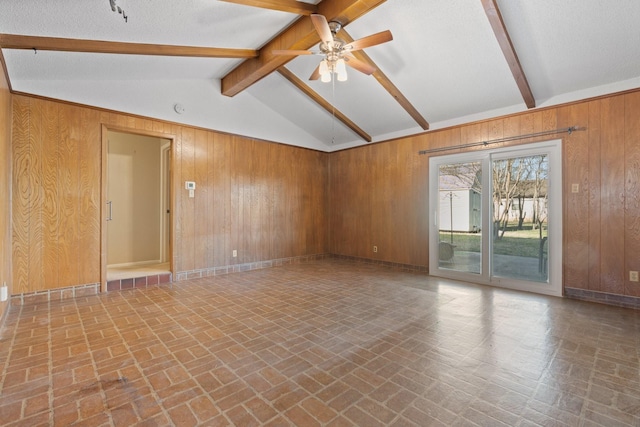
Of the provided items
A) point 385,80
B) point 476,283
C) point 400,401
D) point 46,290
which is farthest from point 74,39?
point 476,283

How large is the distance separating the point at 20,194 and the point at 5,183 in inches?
17.8

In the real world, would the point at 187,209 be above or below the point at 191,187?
below

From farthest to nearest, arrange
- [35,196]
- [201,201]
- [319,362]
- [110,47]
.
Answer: [201,201], [35,196], [110,47], [319,362]

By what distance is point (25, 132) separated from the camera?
3529mm

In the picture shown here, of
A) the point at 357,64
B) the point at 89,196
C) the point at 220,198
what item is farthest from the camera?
the point at 220,198

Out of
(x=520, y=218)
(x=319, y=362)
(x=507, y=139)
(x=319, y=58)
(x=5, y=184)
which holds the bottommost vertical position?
(x=319, y=362)

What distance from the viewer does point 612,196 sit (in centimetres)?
363

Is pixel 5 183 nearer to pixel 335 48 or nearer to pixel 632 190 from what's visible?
pixel 335 48

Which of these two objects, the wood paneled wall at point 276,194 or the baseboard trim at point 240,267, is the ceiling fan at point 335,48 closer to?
the wood paneled wall at point 276,194

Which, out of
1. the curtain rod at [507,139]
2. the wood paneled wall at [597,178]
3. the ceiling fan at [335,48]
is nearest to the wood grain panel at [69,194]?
the ceiling fan at [335,48]

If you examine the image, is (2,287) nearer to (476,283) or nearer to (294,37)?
(294,37)

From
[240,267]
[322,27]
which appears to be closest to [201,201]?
[240,267]

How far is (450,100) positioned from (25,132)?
5.83m

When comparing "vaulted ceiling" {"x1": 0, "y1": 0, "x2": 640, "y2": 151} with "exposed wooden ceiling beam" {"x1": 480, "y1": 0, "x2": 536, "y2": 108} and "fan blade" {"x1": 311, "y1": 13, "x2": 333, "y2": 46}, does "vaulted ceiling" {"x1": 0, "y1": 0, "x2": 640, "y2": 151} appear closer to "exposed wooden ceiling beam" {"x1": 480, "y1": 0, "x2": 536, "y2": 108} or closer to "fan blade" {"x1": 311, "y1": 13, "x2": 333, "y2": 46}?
"exposed wooden ceiling beam" {"x1": 480, "y1": 0, "x2": 536, "y2": 108}
